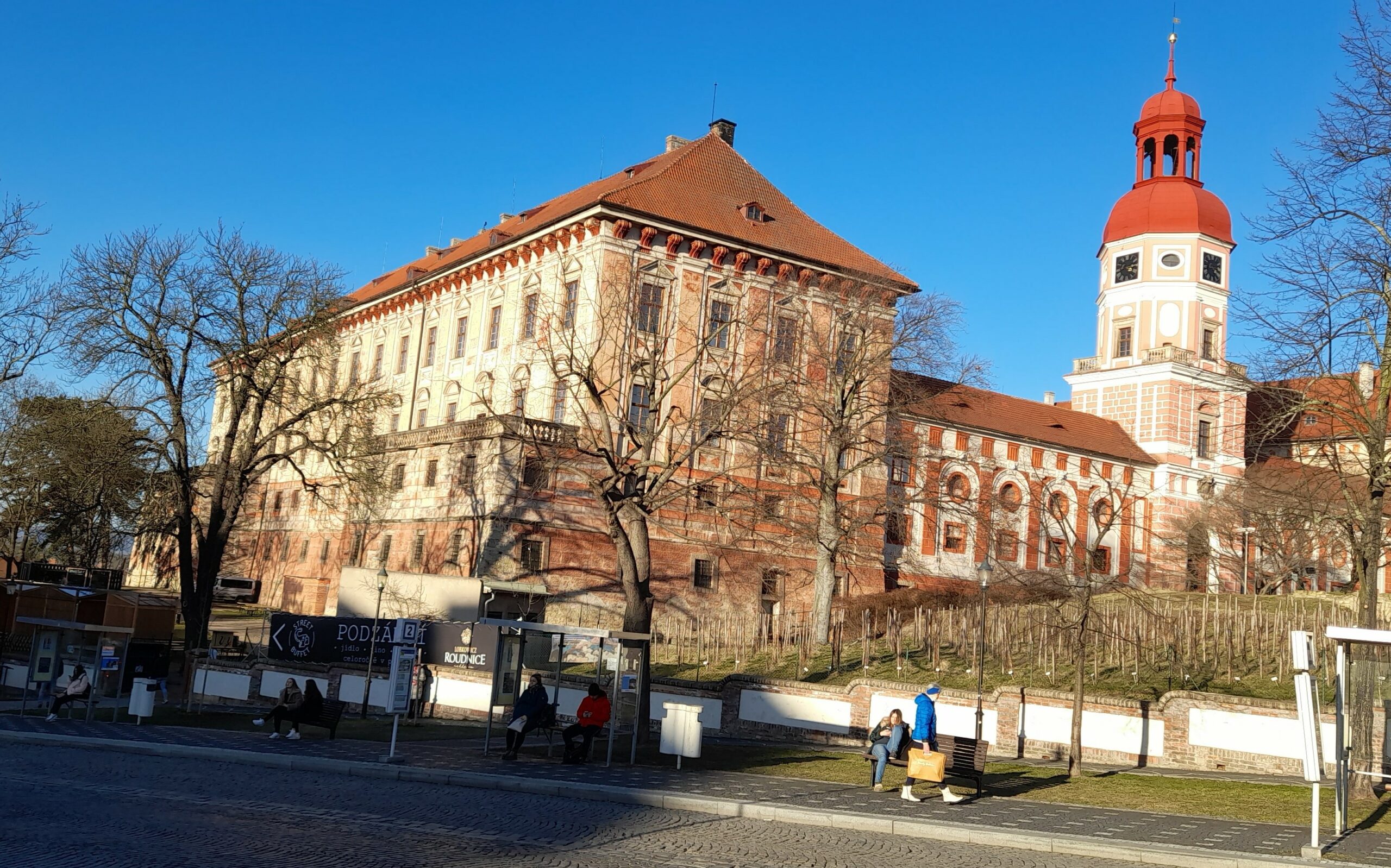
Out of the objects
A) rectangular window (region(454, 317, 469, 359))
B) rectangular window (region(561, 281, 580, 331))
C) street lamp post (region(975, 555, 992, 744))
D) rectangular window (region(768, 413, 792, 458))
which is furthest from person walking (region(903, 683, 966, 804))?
rectangular window (region(454, 317, 469, 359))

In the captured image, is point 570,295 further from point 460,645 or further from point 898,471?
point 460,645

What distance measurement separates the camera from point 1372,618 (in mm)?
19641

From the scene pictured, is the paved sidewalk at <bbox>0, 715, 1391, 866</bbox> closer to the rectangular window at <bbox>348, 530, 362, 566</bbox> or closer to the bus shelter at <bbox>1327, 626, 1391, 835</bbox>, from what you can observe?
the bus shelter at <bbox>1327, 626, 1391, 835</bbox>

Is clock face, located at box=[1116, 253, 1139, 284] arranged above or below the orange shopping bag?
above

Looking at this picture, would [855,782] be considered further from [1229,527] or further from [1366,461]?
[1229,527]

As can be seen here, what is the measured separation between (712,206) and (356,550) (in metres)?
21.6

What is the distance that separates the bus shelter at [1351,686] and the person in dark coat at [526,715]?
39.9 ft

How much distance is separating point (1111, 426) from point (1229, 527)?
12590mm

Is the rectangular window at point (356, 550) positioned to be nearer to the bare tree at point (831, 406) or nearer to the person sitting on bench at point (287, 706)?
the bare tree at point (831, 406)

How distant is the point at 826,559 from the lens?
41938 mm

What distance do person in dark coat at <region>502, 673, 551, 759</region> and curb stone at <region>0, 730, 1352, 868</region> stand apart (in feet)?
7.62

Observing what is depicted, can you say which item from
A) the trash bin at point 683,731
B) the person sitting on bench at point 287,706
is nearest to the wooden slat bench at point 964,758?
the trash bin at point 683,731

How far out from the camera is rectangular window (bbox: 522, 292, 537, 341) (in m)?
51.2

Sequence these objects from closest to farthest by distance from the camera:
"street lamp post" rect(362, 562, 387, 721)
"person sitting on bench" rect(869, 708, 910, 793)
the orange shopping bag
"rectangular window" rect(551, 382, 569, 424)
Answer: the orange shopping bag, "person sitting on bench" rect(869, 708, 910, 793), "street lamp post" rect(362, 562, 387, 721), "rectangular window" rect(551, 382, 569, 424)
